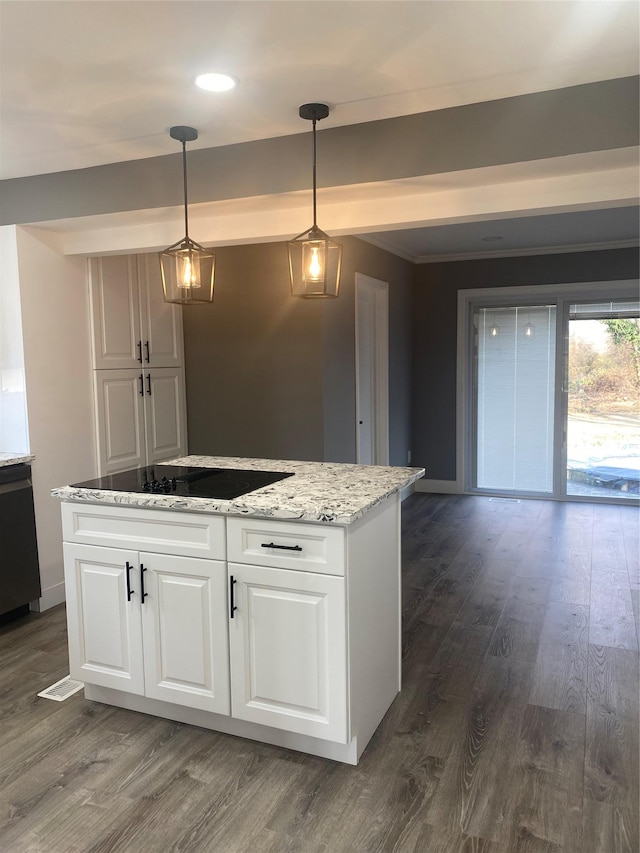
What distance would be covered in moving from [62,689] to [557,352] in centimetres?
510

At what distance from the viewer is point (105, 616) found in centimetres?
256

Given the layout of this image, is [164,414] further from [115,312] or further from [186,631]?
[186,631]

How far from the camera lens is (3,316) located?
3527 mm

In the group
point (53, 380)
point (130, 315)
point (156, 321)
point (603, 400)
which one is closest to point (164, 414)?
point (156, 321)

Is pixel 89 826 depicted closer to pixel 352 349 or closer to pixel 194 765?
pixel 194 765

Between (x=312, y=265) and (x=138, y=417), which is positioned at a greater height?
(x=312, y=265)

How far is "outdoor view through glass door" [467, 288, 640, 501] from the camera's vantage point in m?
5.98

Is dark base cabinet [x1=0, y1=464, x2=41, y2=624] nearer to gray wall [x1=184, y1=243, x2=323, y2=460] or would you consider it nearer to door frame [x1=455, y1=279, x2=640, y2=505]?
gray wall [x1=184, y1=243, x2=323, y2=460]

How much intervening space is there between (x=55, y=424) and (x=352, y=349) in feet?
7.44

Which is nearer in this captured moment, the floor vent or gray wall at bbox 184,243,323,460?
the floor vent

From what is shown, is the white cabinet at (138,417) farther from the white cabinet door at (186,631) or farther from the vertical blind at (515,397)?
the vertical blind at (515,397)

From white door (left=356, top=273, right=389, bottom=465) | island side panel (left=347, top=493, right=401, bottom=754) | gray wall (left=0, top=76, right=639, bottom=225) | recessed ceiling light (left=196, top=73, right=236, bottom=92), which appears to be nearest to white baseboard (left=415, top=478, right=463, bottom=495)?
white door (left=356, top=273, right=389, bottom=465)

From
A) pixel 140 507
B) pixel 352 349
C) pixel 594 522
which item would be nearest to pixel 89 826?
pixel 140 507

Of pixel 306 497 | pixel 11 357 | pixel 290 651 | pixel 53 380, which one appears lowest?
pixel 290 651
